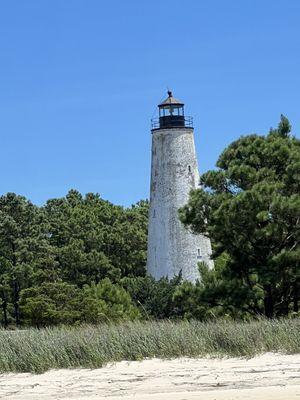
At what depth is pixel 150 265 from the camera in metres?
46.0

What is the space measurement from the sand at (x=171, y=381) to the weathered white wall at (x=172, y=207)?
24.6 meters

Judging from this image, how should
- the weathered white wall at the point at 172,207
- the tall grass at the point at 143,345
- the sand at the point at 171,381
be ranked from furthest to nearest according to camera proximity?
the weathered white wall at the point at 172,207, the tall grass at the point at 143,345, the sand at the point at 171,381

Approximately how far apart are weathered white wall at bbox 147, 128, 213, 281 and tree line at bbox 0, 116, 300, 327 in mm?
1291

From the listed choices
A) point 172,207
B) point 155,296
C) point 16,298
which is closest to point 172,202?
point 172,207

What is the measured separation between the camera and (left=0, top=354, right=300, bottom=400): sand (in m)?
16.2

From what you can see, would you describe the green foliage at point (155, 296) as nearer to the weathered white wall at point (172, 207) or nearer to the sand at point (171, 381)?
the weathered white wall at point (172, 207)

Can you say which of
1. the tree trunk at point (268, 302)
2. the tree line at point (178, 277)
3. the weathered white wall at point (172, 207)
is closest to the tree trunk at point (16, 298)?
the tree line at point (178, 277)

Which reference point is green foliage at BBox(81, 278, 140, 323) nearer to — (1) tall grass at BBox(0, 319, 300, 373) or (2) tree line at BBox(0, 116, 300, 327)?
(2) tree line at BBox(0, 116, 300, 327)

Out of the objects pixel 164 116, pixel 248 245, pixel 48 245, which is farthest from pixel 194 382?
pixel 48 245

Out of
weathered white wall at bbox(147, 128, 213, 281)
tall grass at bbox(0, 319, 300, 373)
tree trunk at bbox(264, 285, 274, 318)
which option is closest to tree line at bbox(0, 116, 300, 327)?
tree trunk at bbox(264, 285, 274, 318)

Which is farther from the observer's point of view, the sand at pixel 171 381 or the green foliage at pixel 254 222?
the green foliage at pixel 254 222

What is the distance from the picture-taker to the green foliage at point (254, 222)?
99.5 ft

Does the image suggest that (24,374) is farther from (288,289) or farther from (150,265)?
(150,265)

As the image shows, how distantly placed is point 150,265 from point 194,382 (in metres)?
28.4
